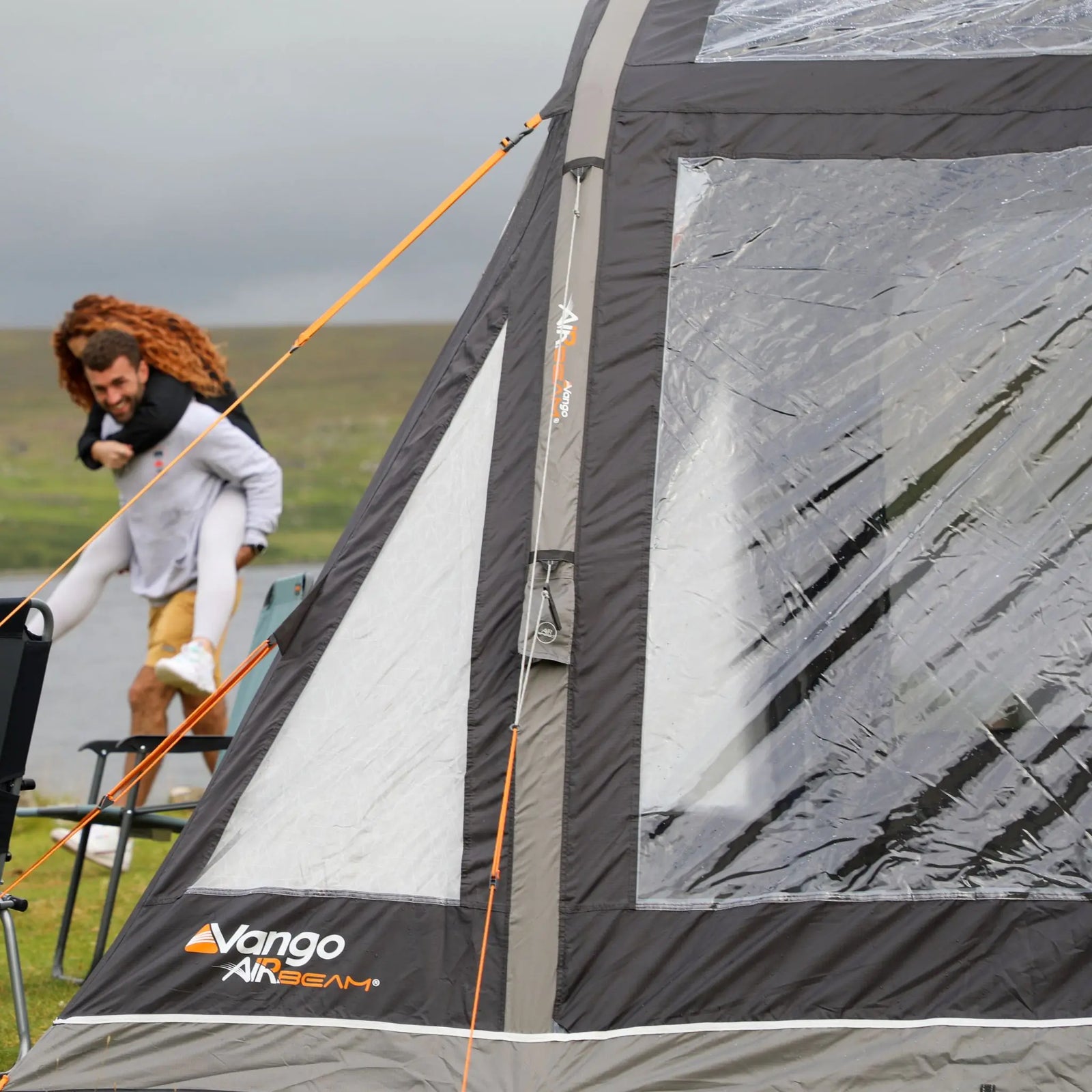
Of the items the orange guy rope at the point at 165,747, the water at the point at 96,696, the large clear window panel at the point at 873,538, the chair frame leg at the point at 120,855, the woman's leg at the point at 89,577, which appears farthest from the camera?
the water at the point at 96,696

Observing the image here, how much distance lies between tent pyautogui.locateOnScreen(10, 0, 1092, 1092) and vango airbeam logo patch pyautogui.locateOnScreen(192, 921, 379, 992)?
12 millimetres

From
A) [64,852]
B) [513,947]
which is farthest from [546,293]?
[64,852]

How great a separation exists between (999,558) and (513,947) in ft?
3.98

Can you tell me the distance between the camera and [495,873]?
2727 millimetres

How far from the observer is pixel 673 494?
9.41ft

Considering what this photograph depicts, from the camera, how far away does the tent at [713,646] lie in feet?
8.81

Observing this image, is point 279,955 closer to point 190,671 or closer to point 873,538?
point 873,538

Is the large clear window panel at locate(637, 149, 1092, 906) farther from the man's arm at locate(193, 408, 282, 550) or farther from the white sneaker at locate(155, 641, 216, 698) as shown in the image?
the man's arm at locate(193, 408, 282, 550)

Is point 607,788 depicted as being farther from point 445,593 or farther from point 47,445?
point 47,445

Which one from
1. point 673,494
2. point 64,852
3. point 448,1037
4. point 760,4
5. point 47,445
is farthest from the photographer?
point 47,445

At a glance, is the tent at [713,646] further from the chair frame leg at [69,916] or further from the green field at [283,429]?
the green field at [283,429]

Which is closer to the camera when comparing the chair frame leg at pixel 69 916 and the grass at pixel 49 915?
the grass at pixel 49 915

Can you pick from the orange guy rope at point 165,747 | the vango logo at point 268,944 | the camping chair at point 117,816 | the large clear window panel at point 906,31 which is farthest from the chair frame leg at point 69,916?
the large clear window panel at point 906,31

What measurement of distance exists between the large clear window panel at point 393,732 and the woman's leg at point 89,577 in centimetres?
225
